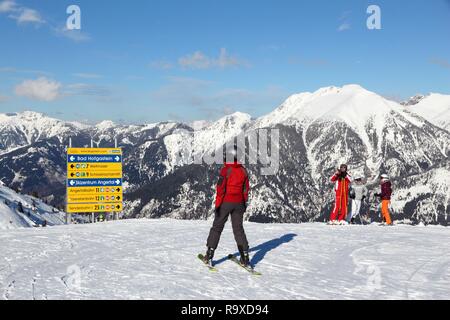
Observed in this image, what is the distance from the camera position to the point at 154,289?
948 cm

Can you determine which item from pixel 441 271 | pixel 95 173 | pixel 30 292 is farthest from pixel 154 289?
pixel 95 173

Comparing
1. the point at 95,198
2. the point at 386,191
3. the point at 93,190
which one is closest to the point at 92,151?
the point at 93,190

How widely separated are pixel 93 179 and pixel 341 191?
13440 millimetres

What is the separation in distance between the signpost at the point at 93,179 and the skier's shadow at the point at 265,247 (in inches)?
496

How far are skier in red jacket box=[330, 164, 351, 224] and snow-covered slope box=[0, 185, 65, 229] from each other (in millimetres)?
62454

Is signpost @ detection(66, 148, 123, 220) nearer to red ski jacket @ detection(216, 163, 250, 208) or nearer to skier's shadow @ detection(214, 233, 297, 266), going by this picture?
skier's shadow @ detection(214, 233, 297, 266)

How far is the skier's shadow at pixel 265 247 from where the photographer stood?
1284 cm

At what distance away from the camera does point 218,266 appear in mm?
11961

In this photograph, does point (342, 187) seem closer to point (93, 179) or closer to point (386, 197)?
point (386, 197)

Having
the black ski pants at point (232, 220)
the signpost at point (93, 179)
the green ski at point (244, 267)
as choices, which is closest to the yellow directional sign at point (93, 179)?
the signpost at point (93, 179)

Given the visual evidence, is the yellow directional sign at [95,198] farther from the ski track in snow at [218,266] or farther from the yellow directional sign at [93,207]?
the ski track in snow at [218,266]
